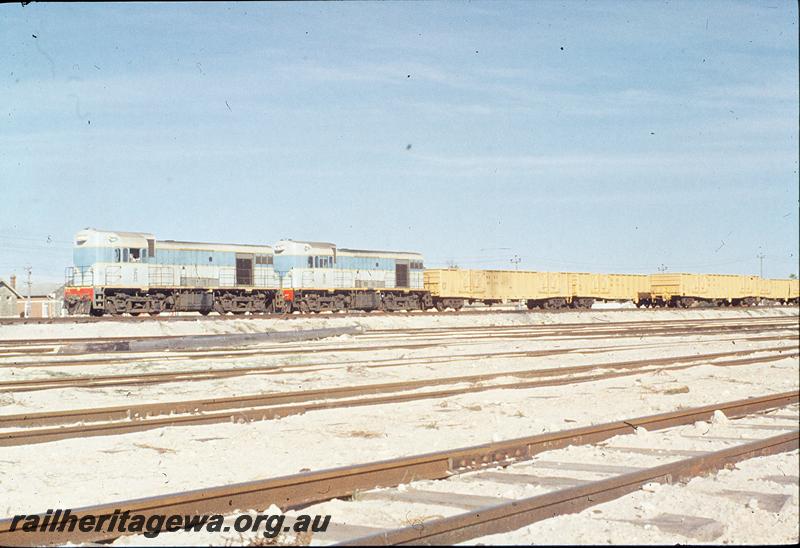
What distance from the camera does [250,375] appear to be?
15547 mm

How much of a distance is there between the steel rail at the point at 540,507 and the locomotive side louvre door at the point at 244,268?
31610mm

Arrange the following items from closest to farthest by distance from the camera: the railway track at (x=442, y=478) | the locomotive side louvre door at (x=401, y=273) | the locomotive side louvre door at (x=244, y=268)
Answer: the railway track at (x=442, y=478)
the locomotive side louvre door at (x=244, y=268)
the locomotive side louvre door at (x=401, y=273)

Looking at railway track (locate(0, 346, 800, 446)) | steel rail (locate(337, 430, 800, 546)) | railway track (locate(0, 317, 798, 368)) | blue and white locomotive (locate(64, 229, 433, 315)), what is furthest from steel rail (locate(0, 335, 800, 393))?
blue and white locomotive (locate(64, 229, 433, 315))

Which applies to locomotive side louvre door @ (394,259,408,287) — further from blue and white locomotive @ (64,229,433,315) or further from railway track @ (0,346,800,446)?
railway track @ (0,346,800,446)

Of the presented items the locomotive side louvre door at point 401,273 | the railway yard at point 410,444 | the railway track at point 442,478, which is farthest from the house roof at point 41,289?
the railway track at point 442,478

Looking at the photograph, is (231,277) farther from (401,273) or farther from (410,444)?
(410,444)

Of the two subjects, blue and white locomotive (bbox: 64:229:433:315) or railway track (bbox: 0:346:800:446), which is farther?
blue and white locomotive (bbox: 64:229:433:315)

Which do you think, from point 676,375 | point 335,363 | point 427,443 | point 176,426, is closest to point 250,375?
point 335,363

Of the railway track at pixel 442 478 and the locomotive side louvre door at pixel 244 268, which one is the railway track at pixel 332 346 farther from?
the railway track at pixel 442 478

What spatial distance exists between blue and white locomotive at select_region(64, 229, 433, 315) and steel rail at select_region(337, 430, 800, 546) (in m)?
29.9

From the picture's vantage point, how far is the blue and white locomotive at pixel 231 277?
1328 inches

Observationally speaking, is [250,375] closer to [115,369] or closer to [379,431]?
[115,369]

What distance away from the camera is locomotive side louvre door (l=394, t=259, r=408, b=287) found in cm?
4331

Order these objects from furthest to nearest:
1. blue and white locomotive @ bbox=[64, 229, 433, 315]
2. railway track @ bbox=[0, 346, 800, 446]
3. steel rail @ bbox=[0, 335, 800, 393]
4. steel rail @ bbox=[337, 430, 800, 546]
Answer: blue and white locomotive @ bbox=[64, 229, 433, 315] → steel rail @ bbox=[0, 335, 800, 393] → railway track @ bbox=[0, 346, 800, 446] → steel rail @ bbox=[337, 430, 800, 546]
